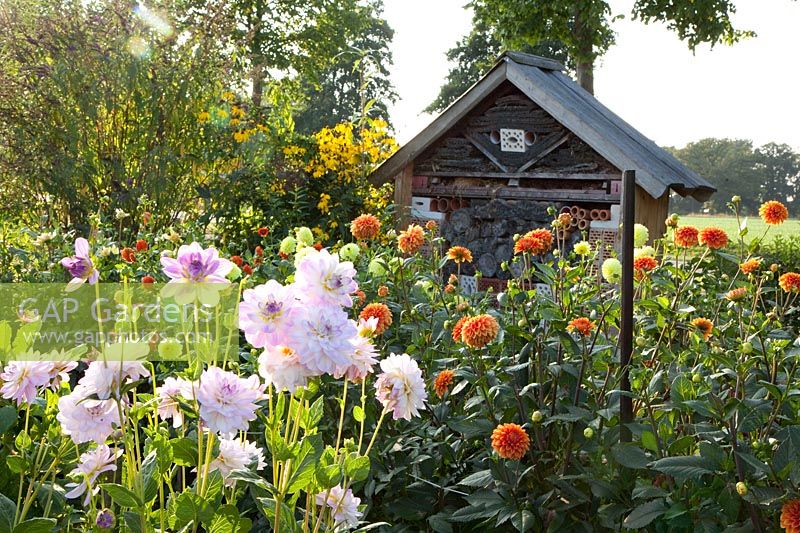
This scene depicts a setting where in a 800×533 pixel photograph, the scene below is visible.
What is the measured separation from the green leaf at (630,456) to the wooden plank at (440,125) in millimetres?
5569

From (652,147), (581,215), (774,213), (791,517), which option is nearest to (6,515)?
(791,517)

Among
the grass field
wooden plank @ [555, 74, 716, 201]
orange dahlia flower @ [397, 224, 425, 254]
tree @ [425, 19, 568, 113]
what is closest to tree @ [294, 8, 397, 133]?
tree @ [425, 19, 568, 113]

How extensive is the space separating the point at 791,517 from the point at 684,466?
215 mm

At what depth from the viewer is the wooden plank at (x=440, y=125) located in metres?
7.14

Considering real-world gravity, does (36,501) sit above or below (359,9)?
below

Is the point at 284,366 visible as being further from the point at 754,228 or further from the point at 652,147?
the point at 754,228

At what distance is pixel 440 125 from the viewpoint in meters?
7.37

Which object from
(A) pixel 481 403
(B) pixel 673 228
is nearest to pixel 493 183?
(B) pixel 673 228

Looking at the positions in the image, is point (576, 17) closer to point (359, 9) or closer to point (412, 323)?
point (359, 9)

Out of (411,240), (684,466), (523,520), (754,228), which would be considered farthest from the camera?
(754,228)

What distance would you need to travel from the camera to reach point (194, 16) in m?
7.67

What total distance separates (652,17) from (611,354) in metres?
11.5

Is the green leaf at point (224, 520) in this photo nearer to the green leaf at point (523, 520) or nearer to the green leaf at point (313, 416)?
the green leaf at point (313, 416)

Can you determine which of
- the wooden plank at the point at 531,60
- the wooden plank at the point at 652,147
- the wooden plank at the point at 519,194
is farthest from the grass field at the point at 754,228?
the wooden plank at the point at 519,194
